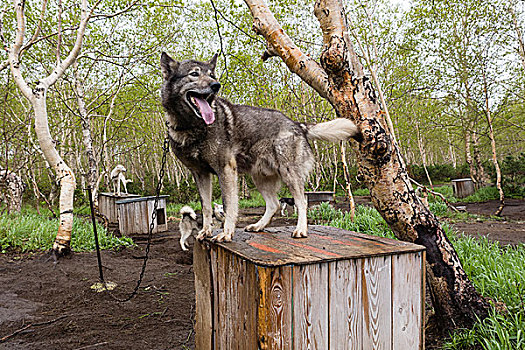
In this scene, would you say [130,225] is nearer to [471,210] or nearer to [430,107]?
[471,210]

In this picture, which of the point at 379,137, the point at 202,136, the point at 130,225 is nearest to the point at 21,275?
the point at 130,225

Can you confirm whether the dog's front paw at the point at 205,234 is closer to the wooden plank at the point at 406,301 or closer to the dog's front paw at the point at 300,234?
the dog's front paw at the point at 300,234

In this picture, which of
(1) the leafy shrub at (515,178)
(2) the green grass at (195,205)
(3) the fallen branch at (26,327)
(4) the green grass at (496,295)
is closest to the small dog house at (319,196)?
(2) the green grass at (195,205)

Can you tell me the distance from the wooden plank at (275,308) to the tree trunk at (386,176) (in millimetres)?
1336

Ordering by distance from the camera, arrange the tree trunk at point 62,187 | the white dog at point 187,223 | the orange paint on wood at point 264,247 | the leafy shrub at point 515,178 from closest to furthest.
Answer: the orange paint on wood at point 264,247
the tree trunk at point 62,187
the white dog at point 187,223
the leafy shrub at point 515,178

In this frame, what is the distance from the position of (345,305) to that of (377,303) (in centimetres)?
22

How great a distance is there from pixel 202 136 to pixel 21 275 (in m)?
4.94

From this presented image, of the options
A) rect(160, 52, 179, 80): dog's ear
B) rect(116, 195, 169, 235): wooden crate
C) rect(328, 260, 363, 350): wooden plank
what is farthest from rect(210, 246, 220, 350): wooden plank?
rect(116, 195, 169, 235): wooden crate

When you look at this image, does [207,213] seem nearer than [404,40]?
Yes

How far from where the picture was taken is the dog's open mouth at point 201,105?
91.0 inches

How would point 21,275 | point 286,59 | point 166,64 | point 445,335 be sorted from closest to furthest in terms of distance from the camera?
point 166,64 → point 445,335 → point 286,59 → point 21,275

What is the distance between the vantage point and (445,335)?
9.23ft

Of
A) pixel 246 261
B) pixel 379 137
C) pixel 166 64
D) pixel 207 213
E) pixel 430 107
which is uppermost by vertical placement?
pixel 430 107

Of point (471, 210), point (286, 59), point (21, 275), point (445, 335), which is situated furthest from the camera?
point (471, 210)
